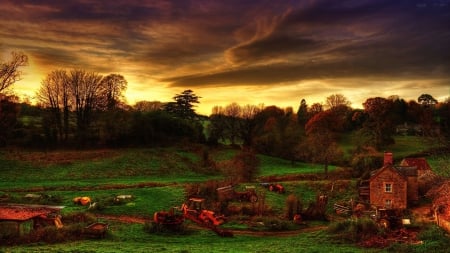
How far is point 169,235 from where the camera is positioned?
35.9m

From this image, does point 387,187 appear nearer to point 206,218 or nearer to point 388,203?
point 388,203

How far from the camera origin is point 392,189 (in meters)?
54.6

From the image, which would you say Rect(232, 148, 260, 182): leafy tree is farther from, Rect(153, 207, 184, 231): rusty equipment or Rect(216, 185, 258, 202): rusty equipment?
Rect(153, 207, 184, 231): rusty equipment

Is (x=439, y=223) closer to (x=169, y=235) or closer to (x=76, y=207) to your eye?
(x=169, y=235)

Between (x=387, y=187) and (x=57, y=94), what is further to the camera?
(x=57, y=94)

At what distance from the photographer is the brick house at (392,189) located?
54.2m

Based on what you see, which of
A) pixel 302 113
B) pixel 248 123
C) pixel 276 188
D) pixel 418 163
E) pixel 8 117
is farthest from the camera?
pixel 302 113

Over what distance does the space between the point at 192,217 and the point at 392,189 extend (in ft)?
87.0

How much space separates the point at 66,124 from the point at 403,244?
75.8m

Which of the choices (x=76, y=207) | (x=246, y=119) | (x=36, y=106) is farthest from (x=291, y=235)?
(x=246, y=119)

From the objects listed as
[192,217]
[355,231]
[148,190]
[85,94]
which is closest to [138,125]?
[85,94]

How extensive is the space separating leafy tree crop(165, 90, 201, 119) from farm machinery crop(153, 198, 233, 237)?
241ft

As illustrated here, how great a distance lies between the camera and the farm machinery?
3656 centimetres

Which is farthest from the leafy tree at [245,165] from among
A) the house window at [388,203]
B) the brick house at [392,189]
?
the house window at [388,203]
